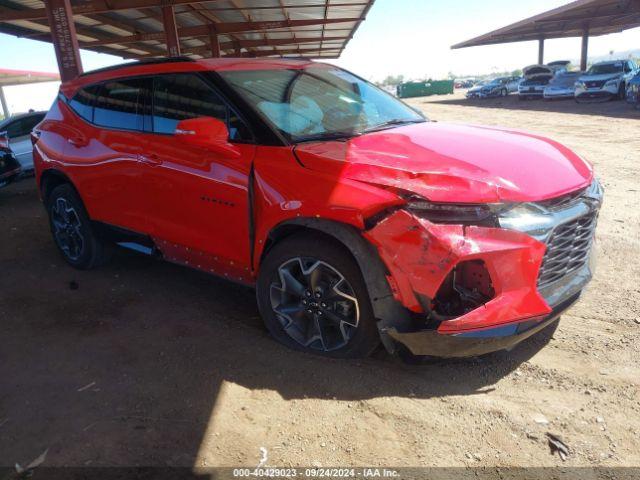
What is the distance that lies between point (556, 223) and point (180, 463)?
215cm

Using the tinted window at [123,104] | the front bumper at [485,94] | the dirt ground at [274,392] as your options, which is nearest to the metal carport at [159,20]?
the tinted window at [123,104]

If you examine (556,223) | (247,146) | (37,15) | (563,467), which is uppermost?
(37,15)

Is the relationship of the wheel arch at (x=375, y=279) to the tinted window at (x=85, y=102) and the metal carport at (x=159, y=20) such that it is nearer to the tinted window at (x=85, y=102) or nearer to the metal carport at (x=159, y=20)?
the tinted window at (x=85, y=102)

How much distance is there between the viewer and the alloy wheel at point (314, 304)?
275cm

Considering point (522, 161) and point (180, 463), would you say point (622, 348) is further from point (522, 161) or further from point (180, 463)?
point (180, 463)

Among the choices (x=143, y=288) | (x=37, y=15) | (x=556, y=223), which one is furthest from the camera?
(x=37, y=15)

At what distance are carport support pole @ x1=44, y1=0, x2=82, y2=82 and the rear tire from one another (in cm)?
455

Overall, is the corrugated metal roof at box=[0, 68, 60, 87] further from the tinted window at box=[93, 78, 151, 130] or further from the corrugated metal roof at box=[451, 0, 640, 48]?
the corrugated metal roof at box=[451, 0, 640, 48]

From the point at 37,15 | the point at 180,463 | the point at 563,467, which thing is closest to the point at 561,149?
the point at 563,467

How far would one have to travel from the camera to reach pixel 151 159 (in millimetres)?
3535

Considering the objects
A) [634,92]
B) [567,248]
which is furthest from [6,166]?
[634,92]

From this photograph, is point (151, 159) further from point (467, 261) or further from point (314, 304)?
point (467, 261)

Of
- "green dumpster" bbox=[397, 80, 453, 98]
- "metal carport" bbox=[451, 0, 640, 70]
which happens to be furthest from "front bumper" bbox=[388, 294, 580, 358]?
"green dumpster" bbox=[397, 80, 453, 98]

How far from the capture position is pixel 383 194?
242 centimetres
